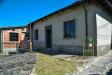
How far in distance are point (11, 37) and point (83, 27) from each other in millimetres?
12909

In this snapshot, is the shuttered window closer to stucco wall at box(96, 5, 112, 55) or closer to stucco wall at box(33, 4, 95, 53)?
stucco wall at box(33, 4, 95, 53)

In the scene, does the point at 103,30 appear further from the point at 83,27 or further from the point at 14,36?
the point at 14,36

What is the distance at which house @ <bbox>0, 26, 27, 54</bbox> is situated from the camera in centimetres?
1938

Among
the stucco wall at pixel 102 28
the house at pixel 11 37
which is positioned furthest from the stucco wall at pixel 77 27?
the house at pixel 11 37

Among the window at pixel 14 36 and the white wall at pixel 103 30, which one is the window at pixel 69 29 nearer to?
the white wall at pixel 103 30

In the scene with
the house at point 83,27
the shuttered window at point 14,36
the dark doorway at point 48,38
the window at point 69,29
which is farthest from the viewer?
the shuttered window at point 14,36

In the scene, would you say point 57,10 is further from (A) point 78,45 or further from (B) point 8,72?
(B) point 8,72

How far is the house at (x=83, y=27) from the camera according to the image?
10786 millimetres

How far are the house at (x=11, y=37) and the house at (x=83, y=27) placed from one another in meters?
7.09

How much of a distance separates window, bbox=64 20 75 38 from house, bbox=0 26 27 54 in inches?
330

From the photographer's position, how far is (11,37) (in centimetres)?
2097

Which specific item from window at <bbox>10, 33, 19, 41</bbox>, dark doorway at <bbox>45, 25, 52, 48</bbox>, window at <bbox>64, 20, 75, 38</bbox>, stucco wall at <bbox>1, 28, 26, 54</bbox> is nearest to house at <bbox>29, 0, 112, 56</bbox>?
window at <bbox>64, 20, 75, 38</bbox>

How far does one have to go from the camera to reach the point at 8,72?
6.06 metres

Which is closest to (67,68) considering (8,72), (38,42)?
(8,72)
